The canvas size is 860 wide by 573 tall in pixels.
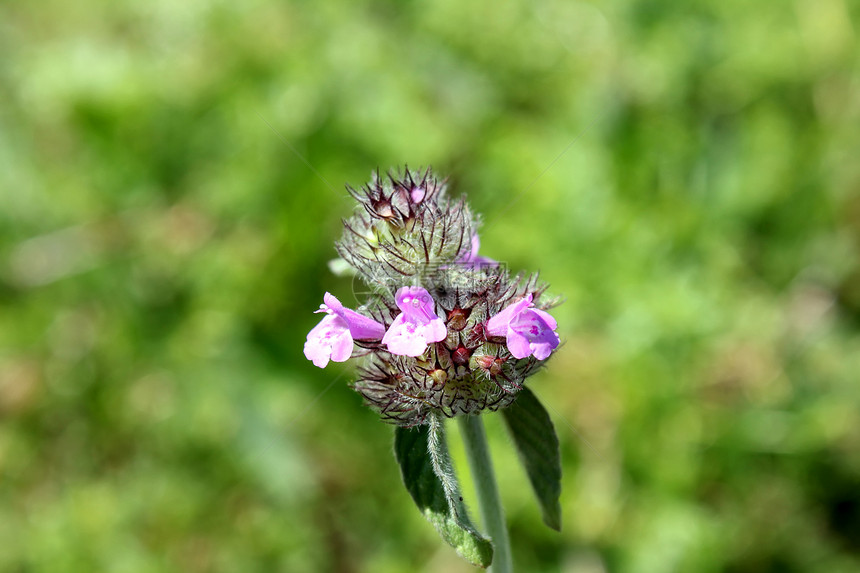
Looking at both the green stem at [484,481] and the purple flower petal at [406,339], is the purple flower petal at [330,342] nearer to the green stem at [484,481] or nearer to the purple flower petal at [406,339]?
the purple flower petal at [406,339]

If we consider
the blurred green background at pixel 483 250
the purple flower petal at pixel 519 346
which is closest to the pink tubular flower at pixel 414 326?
the purple flower petal at pixel 519 346

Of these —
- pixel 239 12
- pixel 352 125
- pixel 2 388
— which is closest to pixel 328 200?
pixel 352 125

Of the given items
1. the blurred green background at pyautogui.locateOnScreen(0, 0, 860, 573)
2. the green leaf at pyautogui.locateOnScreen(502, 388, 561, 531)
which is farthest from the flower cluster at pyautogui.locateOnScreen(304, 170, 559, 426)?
the blurred green background at pyautogui.locateOnScreen(0, 0, 860, 573)

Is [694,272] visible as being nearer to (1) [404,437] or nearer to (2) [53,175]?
(1) [404,437]

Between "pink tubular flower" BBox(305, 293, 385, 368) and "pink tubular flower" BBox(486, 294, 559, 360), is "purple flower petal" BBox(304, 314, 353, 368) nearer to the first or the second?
"pink tubular flower" BBox(305, 293, 385, 368)

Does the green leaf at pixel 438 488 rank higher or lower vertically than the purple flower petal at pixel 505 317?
lower

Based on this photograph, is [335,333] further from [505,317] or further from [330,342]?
[505,317]

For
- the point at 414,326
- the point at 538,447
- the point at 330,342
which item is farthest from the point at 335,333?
the point at 538,447
